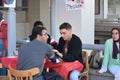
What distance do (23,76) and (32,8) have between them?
227 inches

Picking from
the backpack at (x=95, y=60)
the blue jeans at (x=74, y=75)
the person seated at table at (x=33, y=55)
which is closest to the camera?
the person seated at table at (x=33, y=55)

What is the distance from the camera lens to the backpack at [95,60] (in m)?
5.50

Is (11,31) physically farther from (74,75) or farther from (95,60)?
(95,60)

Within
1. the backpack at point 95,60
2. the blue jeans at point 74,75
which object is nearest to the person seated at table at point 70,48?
the blue jeans at point 74,75

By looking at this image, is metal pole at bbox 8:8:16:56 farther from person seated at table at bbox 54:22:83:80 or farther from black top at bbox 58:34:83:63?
black top at bbox 58:34:83:63

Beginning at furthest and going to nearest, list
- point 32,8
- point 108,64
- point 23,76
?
point 32,8 < point 108,64 < point 23,76

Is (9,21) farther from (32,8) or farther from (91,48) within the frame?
(32,8)

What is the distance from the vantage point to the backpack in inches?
217

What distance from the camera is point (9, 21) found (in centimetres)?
523

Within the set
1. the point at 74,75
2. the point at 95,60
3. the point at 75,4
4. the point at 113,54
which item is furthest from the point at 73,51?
the point at 75,4

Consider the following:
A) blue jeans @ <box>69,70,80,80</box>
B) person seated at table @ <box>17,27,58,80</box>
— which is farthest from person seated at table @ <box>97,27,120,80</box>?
person seated at table @ <box>17,27,58,80</box>

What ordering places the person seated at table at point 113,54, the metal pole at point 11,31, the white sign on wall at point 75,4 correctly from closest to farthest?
the person seated at table at point 113,54 < the metal pole at point 11,31 < the white sign on wall at point 75,4

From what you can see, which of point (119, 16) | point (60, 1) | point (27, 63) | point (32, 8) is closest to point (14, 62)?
point (27, 63)

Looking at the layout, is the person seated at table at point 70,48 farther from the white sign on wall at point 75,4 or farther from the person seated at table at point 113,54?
the white sign on wall at point 75,4
